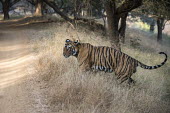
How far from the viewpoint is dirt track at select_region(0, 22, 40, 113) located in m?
5.38

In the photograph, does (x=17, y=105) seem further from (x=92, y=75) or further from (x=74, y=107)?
(x=92, y=75)

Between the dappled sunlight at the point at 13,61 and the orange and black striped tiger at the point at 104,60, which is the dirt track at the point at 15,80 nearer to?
the dappled sunlight at the point at 13,61

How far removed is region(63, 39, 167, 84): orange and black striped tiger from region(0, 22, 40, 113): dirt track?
159 cm

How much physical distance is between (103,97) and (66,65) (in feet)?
6.97

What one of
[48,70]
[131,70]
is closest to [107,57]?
[131,70]

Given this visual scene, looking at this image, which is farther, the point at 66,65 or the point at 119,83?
the point at 66,65

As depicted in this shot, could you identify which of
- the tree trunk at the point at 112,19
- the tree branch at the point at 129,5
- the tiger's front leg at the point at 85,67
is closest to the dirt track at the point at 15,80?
the tiger's front leg at the point at 85,67

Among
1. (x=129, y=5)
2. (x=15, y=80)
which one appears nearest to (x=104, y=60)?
(x=15, y=80)

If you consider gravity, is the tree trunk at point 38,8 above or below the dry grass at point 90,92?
above

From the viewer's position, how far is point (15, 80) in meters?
6.91

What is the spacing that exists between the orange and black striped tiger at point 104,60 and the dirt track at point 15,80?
1.59 m

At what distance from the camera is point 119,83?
6.82 m

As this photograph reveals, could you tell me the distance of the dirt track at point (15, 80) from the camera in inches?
212

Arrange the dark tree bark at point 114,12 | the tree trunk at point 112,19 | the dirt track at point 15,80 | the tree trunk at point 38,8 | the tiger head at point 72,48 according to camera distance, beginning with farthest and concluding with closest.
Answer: the tree trunk at point 38,8 → the tree trunk at point 112,19 → the dark tree bark at point 114,12 → the tiger head at point 72,48 → the dirt track at point 15,80
